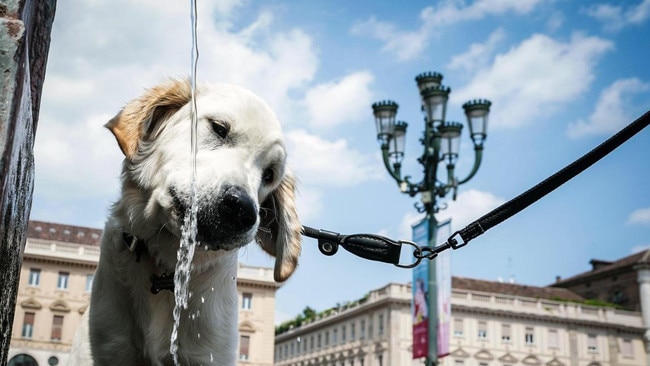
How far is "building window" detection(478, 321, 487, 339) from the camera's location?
210ft

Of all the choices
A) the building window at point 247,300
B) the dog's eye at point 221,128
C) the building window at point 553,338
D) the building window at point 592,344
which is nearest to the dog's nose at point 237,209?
the dog's eye at point 221,128

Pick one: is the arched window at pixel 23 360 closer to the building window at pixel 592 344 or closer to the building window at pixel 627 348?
the building window at pixel 592 344

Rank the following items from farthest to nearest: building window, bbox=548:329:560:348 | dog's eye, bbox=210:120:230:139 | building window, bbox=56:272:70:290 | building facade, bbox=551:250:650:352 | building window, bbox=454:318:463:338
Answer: building facade, bbox=551:250:650:352, building window, bbox=548:329:560:348, building window, bbox=454:318:463:338, building window, bbox=56:272:70:290, dog's eye, bbox=210:120:230:139

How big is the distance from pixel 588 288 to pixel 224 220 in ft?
277

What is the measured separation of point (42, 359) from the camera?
4966cm

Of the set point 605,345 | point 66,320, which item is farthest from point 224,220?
point 605,345

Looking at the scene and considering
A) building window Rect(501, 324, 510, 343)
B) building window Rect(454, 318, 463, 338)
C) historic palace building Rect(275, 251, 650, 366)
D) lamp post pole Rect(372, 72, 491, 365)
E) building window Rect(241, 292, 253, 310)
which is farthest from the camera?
building window Rect(501, 324, 510, 343)

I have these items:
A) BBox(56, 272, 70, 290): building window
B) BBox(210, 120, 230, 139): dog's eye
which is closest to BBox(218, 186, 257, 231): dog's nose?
A: BBox(210, 120, 230, 139): dog's eye

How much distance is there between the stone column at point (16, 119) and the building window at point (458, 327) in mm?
63797

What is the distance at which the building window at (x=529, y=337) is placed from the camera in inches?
2562

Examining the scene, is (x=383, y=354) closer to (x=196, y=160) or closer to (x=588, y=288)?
(x=588, y=288)

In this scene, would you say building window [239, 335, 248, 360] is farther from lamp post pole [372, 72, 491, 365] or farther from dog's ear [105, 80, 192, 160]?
dog's ear [105, 80, 192, 160]

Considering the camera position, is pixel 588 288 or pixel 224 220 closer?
pixel 224 220

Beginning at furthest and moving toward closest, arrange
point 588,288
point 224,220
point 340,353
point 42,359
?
point 588,288, point 340,353, point 42,359, point 224,220
